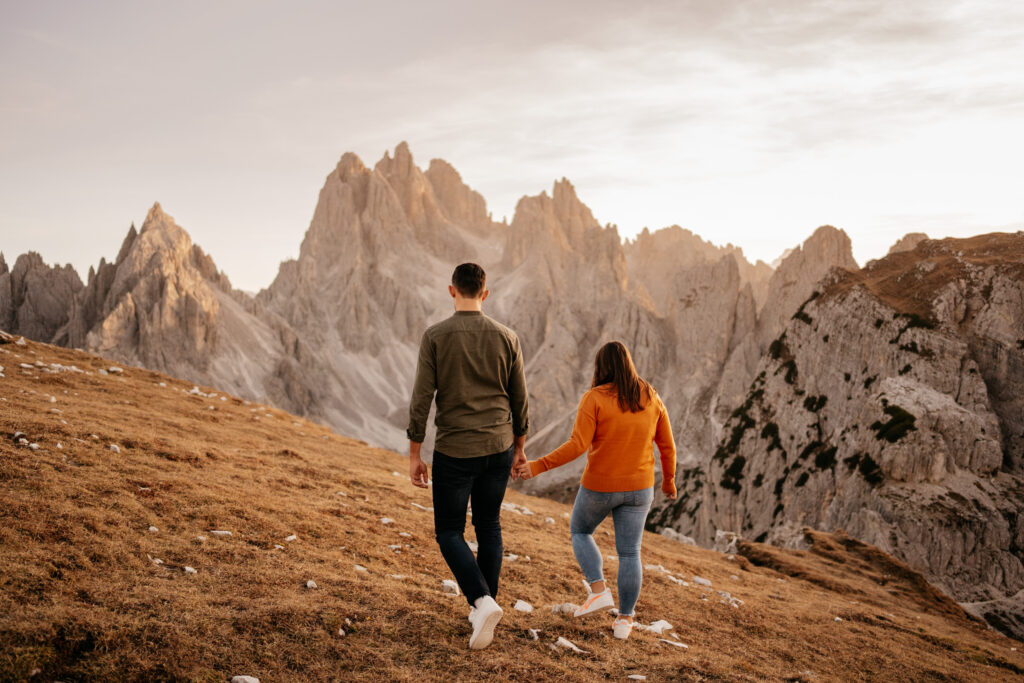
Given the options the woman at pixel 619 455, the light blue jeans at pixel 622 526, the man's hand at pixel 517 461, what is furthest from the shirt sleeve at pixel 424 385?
the light blue jeans at pixel 622 526

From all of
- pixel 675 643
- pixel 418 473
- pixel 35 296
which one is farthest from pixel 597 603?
pixel 35 296

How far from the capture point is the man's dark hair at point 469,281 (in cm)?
705

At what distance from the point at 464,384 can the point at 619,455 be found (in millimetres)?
2323

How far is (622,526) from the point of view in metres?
7.93

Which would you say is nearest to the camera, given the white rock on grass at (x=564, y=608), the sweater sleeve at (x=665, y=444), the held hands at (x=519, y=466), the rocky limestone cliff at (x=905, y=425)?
the held hands at (x=519, y=466)

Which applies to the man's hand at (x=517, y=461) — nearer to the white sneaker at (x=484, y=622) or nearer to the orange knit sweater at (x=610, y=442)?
the orange knit sweater at (x=610, y=442)

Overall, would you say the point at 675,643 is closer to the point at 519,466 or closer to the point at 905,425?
the point at 519,466

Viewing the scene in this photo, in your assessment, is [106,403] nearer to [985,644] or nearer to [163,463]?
[163,463]

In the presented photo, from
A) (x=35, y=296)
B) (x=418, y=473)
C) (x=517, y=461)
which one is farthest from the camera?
(x=35, y=296)

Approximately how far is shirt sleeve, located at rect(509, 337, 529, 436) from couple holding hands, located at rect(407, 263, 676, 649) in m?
0.01

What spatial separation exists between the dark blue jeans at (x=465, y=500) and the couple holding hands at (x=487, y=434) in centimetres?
1

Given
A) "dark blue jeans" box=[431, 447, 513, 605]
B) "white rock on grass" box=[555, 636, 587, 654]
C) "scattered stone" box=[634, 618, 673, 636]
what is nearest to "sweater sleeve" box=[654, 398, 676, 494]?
"scattered stone" box=[634, 618, 673, 636]

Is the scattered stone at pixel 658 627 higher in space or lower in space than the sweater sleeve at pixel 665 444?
lower

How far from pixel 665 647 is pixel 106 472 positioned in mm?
9823
